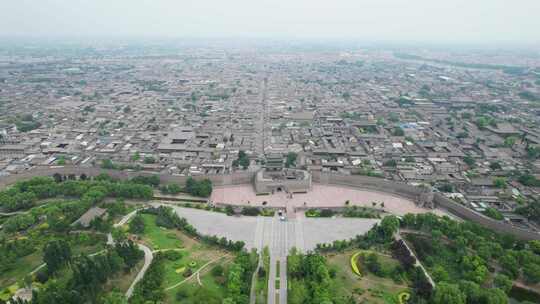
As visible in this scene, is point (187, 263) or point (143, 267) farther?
point (187, 263)

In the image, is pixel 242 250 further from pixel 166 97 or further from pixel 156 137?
pixel 166 97

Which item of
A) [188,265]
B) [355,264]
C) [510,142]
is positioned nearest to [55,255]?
[188,265]

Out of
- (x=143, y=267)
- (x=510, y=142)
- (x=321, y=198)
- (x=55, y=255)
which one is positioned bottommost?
(x=143, y=267)

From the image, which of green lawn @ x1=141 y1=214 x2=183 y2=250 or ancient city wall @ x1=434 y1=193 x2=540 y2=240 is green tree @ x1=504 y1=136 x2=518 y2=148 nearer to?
ancient city wall @ x1=434 y1=193 x2=540 y2=240

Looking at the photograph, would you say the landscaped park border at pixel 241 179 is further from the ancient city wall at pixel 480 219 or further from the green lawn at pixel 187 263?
the green lawn at pixel 187 263

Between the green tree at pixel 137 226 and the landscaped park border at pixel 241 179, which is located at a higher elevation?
the landscaped park border at pixel 241 179

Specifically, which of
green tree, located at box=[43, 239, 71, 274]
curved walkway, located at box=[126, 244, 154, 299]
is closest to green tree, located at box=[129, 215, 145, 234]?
curved walkway, located at box=[126, 244, 154, 299]

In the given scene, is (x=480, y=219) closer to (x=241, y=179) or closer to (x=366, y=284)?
(x=366, y=284)

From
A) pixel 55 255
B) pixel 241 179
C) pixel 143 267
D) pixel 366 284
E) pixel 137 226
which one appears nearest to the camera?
pixel 55 255

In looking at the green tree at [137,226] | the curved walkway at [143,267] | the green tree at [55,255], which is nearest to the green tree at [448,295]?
the curved walkway at [143,267]
